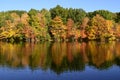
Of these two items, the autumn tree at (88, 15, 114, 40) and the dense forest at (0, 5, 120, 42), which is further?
the autumn tree at (88, 15, 114, 40)

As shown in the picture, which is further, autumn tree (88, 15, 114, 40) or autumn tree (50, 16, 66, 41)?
autumn tree (50, 16, 66, 41)

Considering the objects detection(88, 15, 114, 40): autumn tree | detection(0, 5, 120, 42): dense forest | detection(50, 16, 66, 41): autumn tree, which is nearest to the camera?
detection(0, 5, 120, 42): dense forest

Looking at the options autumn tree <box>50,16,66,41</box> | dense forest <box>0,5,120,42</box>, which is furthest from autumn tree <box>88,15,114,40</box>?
autumn tree <box>50,16,66,41</box>

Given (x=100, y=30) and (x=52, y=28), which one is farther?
(x=52, y=28)

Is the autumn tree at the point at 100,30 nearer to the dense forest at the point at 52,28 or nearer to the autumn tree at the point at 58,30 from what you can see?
the dense forest at the point at 52,28

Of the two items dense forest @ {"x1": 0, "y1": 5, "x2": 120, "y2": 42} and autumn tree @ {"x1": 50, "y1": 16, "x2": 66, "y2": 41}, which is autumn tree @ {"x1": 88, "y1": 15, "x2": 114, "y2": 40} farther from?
autumn tree @ {"x1": 50, "y1": 16, "x2": 66, "y2": 41}

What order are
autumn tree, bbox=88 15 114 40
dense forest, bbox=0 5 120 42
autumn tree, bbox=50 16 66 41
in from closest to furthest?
dense forest, bbox=0 5 120 42 → autumn tree, bbox=88 15 114 40 → autumn tree, bbox=50 16 66 41

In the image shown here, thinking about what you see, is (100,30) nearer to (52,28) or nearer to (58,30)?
(58,30)

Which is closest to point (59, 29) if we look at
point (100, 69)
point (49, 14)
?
point (49, 14)

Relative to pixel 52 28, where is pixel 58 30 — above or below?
below

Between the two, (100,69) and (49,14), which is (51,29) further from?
(100,69)

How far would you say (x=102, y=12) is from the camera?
197 feet

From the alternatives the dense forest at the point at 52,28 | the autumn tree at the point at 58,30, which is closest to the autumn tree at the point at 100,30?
the dense forest at the point at 52,28

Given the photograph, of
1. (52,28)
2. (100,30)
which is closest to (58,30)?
(52,28)
